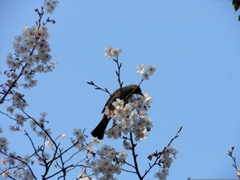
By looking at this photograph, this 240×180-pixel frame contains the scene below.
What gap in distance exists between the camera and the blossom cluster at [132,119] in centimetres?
382

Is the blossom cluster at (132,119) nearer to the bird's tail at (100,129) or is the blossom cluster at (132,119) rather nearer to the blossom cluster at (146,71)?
the blossom cluster at (146,71)

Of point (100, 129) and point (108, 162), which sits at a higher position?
point (100, 129)

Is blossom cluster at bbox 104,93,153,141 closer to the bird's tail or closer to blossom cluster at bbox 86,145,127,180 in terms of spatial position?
blossom cluster at bbox 86,145,127,180

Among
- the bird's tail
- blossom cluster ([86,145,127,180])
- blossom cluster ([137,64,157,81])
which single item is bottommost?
blossom cluster ([86,145,127,180])

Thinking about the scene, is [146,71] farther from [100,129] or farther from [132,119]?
[100,129]

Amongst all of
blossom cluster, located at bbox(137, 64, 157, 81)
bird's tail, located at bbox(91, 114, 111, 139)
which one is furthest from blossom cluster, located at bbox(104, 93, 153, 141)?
bird's tail, located at bbox(91, 114, 111, 139)

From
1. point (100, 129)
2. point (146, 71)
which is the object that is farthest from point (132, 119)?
point (100, 129)

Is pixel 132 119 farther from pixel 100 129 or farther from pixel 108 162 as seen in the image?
pixel 100 129

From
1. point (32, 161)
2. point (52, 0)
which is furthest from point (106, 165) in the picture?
point (52, 0)

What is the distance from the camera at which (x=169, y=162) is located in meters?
4.11

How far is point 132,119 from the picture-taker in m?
3.83

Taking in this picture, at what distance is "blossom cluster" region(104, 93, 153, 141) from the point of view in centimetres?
382

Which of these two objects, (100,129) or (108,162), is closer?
(108,162)

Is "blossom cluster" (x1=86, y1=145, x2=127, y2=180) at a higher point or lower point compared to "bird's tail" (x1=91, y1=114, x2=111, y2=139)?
lower
